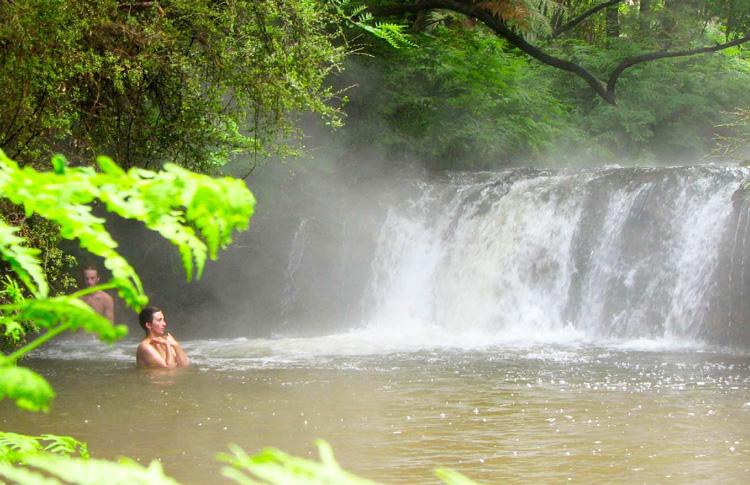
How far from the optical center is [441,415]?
8672 mm

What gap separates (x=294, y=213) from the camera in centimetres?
1920

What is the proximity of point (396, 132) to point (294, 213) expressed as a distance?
8.30ft

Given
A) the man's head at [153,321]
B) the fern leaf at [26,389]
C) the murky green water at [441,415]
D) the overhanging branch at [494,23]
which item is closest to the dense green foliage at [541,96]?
the overhanging branch at [494,23]

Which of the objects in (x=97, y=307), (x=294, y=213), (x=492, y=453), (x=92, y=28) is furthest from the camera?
(x=294, y=213)

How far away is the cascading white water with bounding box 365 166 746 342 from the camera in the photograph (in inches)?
610

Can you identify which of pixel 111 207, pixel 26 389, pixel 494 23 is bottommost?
pixel 26 389

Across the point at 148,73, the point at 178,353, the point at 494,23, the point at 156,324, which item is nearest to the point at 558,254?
the point at 494,23

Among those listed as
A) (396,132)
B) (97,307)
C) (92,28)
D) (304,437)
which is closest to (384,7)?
(396,132)

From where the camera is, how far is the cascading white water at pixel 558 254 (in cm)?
1549

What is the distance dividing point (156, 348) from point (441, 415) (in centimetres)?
430

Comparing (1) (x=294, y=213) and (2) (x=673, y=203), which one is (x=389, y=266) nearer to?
(1) (x=294, y=213)

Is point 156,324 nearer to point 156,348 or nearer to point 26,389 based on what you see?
point 156,348

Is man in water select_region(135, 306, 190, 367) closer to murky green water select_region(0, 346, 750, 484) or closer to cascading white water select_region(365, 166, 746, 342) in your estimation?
murky green water select_region(0, 346, 750, 484)

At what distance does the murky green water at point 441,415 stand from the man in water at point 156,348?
192 mm
